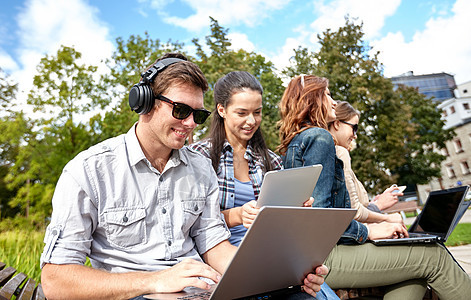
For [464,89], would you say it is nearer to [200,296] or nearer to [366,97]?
[366,97]

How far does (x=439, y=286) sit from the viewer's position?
2516 mm

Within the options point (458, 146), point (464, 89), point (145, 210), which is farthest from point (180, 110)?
point (464, 89)

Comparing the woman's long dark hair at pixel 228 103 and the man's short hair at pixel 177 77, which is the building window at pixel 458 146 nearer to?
the woman's long dark hair at pixel 228 103

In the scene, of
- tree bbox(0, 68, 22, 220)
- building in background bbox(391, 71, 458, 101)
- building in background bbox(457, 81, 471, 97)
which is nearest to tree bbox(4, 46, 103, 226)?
tree bbox(0, 68, 22, 220)

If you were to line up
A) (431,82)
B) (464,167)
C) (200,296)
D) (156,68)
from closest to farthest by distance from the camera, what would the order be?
(200,296)
(156,68)
(464,167)
(431,82)

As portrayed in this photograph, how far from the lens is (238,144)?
3.23 meters

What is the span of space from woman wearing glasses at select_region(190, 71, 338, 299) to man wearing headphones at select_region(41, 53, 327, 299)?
2.29 ft

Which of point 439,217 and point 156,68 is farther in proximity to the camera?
point 439,217

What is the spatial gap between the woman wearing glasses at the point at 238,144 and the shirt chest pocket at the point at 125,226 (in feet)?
3.53

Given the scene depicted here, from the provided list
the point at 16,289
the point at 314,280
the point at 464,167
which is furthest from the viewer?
the point at 464,167

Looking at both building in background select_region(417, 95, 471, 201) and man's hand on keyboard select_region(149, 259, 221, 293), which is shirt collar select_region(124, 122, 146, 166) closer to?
man's hand on keyboard select_region(149, 259, 221, 293)

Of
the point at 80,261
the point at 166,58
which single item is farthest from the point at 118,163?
the point at 166,58

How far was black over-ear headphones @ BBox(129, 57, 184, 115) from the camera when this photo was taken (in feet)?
6.28

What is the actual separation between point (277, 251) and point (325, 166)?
4.50 ft
